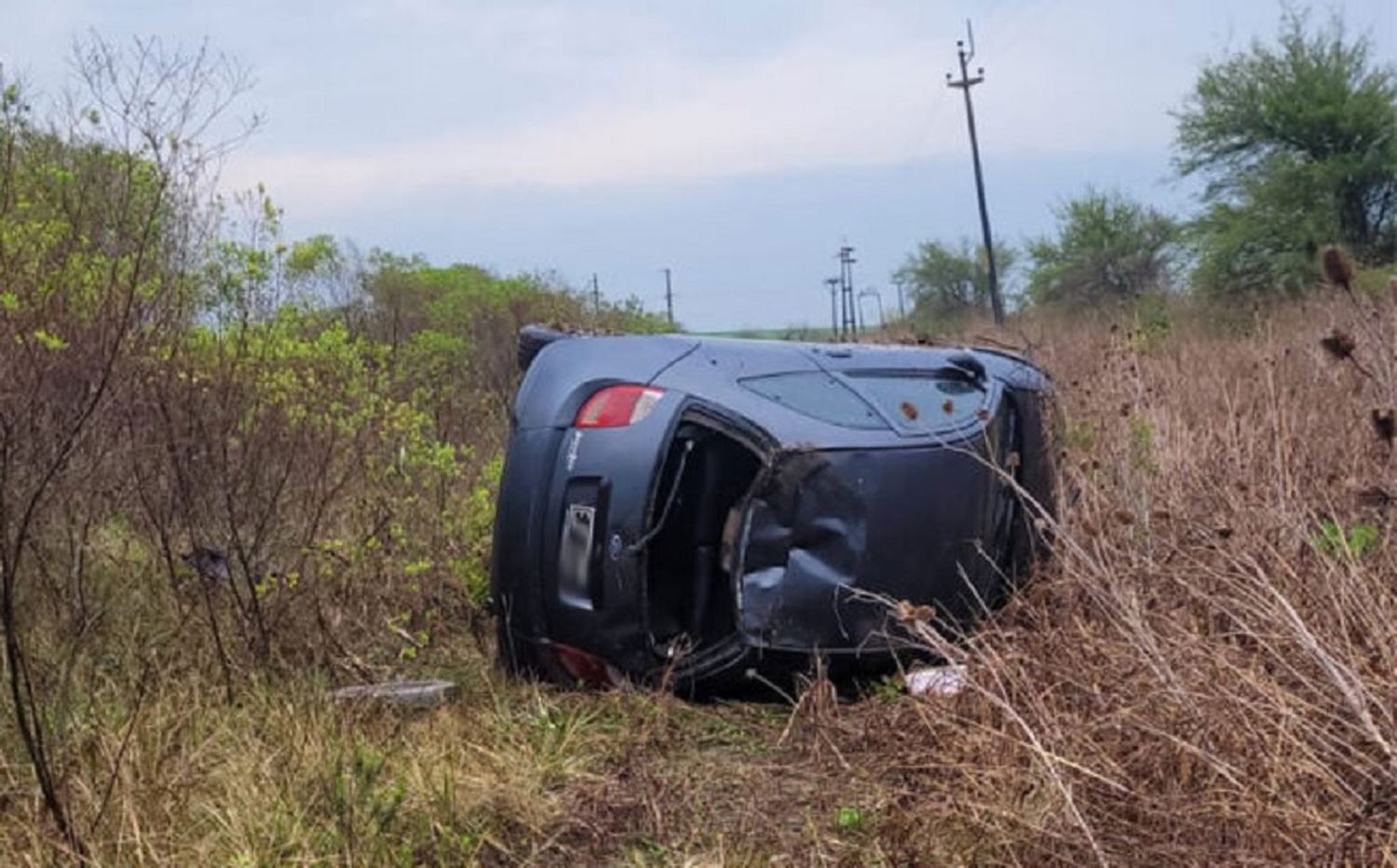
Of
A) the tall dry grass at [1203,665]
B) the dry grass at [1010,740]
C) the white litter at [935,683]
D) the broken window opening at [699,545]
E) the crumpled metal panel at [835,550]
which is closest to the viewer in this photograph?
the tall dry grass at [1203,665]

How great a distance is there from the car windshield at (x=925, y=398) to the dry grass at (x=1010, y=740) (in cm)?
43

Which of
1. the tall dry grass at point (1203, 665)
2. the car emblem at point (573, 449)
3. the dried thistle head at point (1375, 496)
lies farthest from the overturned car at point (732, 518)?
the dried thistle head at point (1375, 496)

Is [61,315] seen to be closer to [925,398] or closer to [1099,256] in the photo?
[925,398]

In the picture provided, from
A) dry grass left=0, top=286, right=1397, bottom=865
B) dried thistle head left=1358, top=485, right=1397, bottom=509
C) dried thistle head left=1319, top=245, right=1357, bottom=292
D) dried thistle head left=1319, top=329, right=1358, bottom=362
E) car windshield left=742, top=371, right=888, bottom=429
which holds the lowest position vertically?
dry grass left=0, top=286, right=1397, bottom=865

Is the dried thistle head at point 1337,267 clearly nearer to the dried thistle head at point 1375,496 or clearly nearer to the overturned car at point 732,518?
the dried thistle head at point 1375,496

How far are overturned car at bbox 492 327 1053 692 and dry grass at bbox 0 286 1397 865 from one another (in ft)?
0.78

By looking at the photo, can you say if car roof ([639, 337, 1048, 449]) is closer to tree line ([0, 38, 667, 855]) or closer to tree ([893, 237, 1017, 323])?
tree line ([0, 38, 667, 855])

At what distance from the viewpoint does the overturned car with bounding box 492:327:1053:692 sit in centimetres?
→ 443

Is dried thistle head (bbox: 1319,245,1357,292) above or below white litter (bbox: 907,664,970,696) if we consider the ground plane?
above

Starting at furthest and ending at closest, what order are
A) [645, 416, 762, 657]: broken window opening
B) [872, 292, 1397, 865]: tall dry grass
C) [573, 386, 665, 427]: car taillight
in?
[645, 416, 762, 657]: broken window opening → [573, 386, 665, 427]: car taillight → [872, 292, 1397, 865]: tall dry grass

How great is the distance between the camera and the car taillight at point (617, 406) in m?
4.54

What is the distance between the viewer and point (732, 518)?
4.55m

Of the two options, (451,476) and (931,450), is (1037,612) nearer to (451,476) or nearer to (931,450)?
(931,450)

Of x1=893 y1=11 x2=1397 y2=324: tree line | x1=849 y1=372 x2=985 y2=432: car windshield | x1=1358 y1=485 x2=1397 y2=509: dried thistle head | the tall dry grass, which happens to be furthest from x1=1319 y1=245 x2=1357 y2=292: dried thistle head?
x1=893 y1=11 x2=1397 y2=324: tree line
